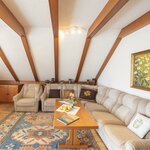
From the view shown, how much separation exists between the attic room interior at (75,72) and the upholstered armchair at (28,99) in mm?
29

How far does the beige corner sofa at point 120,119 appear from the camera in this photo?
6.68 feet

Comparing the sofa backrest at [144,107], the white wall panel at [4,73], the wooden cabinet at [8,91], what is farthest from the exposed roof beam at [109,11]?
the wooden cabinet at [8,91]

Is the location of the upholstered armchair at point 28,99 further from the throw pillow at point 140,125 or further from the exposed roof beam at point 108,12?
the throw pillow at point 140,125

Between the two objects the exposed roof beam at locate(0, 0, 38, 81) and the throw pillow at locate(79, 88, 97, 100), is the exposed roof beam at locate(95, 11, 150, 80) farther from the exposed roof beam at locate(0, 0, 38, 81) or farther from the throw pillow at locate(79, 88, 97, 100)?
the exposed roof beam at locate(0, 0, 38, 81)

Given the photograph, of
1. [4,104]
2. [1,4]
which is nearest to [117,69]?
[1,4]

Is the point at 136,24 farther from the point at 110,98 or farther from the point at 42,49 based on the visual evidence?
the point at 42,49

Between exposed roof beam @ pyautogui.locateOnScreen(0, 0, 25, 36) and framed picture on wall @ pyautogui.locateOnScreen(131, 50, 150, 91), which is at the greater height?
exposed roof beam @ pyautogui.locateOnScreen(0, 0, 25, 36)

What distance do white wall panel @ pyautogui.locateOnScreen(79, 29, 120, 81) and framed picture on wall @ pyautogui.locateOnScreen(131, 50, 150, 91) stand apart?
93cm

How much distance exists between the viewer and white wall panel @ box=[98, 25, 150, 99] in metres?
3.08

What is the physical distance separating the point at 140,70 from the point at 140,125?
3.90 ft

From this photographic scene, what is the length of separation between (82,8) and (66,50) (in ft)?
6.21

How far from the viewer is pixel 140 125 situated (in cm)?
243

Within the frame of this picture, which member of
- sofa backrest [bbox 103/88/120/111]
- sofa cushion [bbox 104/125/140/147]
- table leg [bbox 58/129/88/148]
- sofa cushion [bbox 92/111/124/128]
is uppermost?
sofa backrest [bbox 103/88/120/111]

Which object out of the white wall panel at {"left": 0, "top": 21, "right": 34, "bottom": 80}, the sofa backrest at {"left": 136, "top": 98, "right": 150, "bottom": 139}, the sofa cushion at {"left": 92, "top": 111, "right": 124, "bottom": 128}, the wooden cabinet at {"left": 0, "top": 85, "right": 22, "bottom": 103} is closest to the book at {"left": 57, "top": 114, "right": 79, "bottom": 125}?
the sofa cushion at {"left": 92, "top": 111, "right": 124, "bottom": 128}
